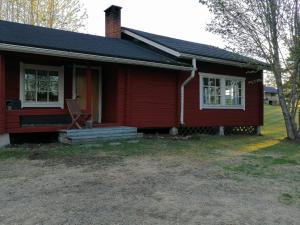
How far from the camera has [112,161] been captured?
24.9ft

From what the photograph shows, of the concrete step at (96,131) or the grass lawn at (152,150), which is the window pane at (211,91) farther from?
the concrete step at (96,131)

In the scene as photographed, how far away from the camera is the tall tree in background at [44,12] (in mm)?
26250

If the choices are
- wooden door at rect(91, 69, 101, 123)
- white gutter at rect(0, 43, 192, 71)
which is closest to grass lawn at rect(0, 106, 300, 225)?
white gutter at rect(0, 43, 192, 71)

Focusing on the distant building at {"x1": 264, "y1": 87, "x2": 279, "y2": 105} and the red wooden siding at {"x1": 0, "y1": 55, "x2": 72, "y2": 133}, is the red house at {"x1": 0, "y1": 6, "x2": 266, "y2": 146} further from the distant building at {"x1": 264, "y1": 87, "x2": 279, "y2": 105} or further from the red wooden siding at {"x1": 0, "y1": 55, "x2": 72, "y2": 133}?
the distant building at {"x1": 264, "y1": 87, "x2": 279, "y2": 105}

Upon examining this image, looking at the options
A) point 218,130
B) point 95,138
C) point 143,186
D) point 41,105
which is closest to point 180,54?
point 218,130

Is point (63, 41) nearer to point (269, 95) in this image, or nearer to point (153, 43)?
point (153, 43)

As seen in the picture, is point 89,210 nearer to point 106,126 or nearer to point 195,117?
point 106,126

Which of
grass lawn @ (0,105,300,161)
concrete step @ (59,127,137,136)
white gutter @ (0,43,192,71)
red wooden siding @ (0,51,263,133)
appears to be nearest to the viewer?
grass lawn @ (0,105,300,161)

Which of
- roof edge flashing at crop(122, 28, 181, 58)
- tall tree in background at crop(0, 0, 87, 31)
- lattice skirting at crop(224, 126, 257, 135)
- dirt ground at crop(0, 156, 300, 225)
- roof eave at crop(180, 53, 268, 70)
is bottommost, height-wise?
dirt ground at crop(0, 156, 300, 225)

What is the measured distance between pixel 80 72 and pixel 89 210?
27.3 ft

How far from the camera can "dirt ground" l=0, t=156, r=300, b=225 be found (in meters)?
4.08

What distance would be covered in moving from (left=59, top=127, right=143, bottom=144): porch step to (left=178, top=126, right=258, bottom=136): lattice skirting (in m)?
3.17

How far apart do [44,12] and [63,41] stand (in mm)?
16761

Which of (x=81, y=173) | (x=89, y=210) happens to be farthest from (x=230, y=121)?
(x=89, y=210)
